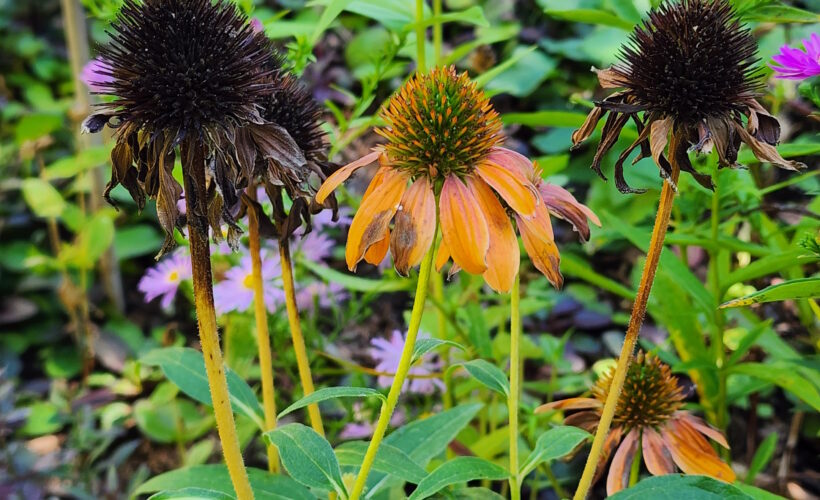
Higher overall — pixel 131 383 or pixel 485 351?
pixel 485 351

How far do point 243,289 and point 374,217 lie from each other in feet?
A: 1.91

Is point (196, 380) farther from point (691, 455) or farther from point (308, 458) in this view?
point (691, 455)

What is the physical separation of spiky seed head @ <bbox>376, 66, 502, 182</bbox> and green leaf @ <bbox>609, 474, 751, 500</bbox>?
34 centimetres

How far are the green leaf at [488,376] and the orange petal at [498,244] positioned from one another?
191mm

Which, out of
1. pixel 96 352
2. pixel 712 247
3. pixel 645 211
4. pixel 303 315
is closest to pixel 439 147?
pixel 712 247

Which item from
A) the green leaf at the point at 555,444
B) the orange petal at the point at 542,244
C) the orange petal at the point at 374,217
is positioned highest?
the orange petal at the point at 374,217

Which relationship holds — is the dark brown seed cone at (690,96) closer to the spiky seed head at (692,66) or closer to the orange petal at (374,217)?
the spiky seed head at (692,66)

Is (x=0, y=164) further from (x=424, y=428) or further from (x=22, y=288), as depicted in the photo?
(x=424, y=428)

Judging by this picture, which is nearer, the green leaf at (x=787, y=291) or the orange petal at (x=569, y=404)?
the green leaf at (x=787, y=291)

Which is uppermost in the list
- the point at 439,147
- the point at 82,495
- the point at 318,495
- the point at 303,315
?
the point at 439,147

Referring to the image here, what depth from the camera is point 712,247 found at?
0.98 m

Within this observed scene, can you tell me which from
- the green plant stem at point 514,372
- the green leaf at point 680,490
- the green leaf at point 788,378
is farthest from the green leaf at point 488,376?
the green leaf at point 788,378

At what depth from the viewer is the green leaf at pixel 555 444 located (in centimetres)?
73

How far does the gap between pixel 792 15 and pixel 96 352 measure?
172 cm
